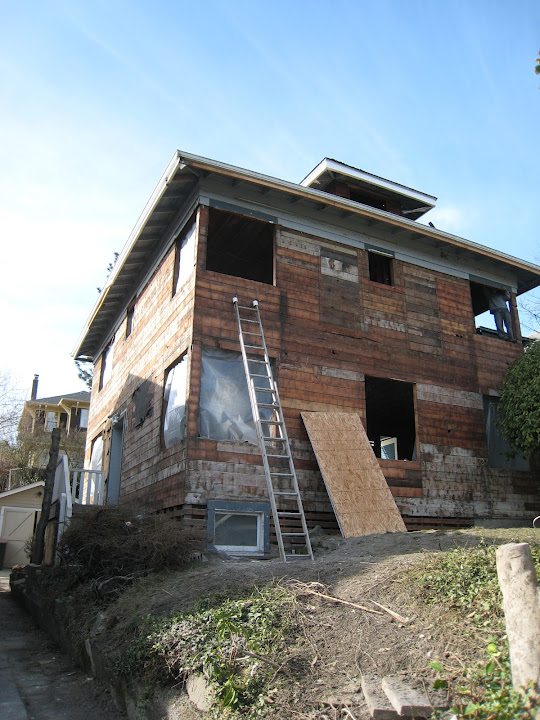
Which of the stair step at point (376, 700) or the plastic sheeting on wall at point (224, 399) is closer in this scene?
the stair step at point (376, 700)

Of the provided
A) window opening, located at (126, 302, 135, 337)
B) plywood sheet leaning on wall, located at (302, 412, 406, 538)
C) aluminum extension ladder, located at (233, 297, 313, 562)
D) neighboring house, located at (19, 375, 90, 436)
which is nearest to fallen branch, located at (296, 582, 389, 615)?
aluminum extension ladder, located at (233, 297, 313, 562)

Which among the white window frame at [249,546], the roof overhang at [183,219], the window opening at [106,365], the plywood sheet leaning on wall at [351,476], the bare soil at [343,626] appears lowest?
the bare soil at [343,626]

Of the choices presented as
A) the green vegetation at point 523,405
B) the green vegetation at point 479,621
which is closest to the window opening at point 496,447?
the green vegetation at point 523,405

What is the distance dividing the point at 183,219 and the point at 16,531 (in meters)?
19.9

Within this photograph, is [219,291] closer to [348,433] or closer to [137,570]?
[348,433]

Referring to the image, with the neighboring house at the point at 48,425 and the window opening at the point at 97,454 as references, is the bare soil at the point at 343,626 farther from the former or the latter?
the neighboring house at the point at 48,425

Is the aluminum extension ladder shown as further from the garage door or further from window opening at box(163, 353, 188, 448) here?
the garage door

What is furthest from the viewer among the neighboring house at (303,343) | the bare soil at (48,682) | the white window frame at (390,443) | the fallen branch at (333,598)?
the white window frame at (390,443)

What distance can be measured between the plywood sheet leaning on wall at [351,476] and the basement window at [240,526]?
1.21 m

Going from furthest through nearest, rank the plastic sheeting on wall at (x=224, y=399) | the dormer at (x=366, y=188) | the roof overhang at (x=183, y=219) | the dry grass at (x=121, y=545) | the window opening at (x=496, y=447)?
1. the dormer at (x=366, y=188)
2. the window opening at (x=496, y=447)
3. the roof overhang at (x=183, y=219)
4. the plastic sheeting on wall at (x=224, y=399)
5. the dry grass at (x=121, y=545)

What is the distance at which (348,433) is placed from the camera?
36.2ft

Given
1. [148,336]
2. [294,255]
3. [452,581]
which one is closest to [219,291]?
[294,255]

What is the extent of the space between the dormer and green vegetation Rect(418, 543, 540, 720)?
1101cm

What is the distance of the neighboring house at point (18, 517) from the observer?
84.7 ft
